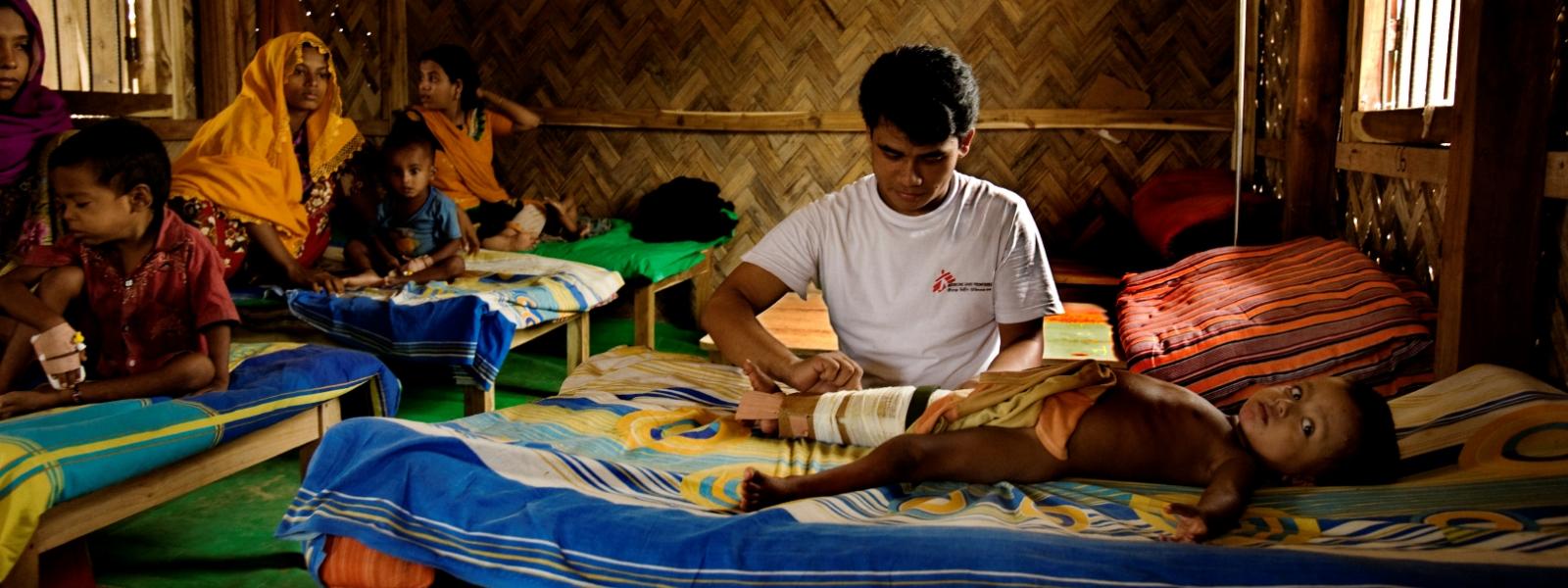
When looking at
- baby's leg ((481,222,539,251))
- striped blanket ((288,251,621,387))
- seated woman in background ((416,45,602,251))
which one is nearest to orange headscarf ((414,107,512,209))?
seated woman in background ((416,45,602,251))

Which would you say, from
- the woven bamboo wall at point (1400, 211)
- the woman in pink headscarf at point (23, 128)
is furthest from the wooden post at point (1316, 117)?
the woman in pink headscarf at point (23, 128)

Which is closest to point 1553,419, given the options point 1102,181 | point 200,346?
point 200,346

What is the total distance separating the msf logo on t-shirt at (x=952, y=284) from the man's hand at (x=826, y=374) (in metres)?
0.30

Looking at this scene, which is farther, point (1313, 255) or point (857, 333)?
point (1313, 255)

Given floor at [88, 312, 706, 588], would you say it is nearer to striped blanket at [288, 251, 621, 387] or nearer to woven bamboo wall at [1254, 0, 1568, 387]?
striped blanket at [288, 251, 621, 387]

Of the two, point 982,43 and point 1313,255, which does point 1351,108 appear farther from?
point 982,43

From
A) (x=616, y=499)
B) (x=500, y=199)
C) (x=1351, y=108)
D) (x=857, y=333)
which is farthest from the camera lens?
(x=500, y=199)

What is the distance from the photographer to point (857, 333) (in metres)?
2.29

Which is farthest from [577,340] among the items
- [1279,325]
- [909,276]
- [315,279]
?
[1279,325]

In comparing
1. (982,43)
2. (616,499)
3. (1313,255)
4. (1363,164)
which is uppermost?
(982,43)

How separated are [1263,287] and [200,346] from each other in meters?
2.77

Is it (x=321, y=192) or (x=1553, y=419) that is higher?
(x=321, y=192)

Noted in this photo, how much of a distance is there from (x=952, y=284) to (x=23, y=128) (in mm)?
2694

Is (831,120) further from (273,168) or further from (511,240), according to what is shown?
(273,168)
